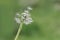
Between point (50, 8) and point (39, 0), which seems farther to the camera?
point (39, 0)

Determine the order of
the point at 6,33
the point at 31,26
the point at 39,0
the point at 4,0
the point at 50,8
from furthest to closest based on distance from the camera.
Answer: the point at 39,0 → the point at 50,8 → the point at 4,0 → the point at 31,26 → the point at 6,33

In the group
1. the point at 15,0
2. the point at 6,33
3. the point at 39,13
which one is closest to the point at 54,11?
the point at 39,13

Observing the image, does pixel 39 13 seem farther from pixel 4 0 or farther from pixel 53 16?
pixel 4 0

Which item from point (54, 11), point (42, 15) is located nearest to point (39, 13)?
point (42, 15)

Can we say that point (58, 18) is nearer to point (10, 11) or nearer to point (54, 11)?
point (54, 11)

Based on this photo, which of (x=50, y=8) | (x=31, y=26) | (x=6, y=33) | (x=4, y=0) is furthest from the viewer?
(x=50, y=8)

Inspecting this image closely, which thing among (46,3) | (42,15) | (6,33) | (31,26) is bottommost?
(6,33)

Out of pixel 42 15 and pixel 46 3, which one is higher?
pixel 46 3
